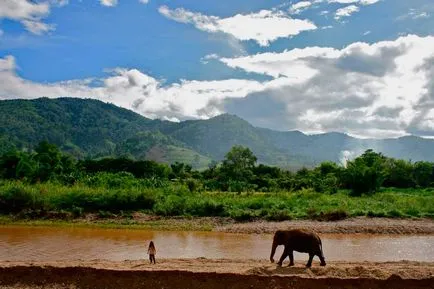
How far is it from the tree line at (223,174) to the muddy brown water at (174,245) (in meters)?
22.8

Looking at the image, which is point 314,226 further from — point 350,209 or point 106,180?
point 106,180

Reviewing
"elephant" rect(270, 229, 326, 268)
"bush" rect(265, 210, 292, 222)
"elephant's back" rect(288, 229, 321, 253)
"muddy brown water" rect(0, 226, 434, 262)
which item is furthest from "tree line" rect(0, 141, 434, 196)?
"elephant's back" rect(288, 229, 321, 253)

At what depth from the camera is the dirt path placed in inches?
625

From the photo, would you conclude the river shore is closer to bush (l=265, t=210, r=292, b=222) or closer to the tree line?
bush (l=265, t=210, r=292, b=222)

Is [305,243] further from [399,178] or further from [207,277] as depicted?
[399,178]

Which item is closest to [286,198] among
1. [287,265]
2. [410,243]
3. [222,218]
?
[222,218]

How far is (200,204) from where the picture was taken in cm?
4491

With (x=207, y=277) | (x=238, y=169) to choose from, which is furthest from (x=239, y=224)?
(x=238, y=169)

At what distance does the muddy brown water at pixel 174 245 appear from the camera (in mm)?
25766

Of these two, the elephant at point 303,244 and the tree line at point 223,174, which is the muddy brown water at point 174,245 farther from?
the tree line at point 223,174

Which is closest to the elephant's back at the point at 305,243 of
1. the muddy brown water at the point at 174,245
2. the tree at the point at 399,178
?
the muddy brown water at the point at 174,245

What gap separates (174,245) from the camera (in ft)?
98.2

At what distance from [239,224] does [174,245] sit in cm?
1152

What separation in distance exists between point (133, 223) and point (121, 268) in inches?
936
